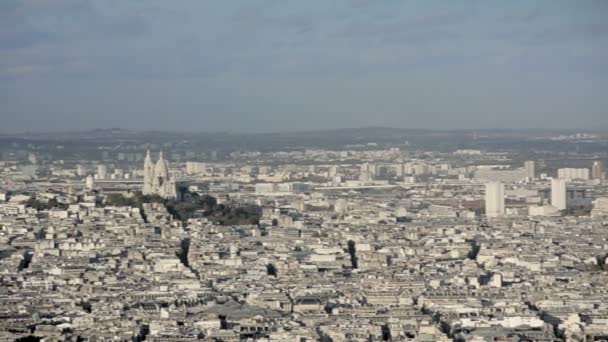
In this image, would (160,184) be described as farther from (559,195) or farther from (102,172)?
(102,172)

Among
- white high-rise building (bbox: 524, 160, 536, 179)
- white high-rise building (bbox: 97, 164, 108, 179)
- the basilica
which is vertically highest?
the basilica

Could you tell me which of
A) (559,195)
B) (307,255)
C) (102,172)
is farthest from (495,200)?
(102,172)

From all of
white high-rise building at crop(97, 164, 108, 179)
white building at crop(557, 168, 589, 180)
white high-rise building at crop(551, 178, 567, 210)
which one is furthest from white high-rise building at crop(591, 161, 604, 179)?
white high-rise building at crop(97, 164, 108, 179)

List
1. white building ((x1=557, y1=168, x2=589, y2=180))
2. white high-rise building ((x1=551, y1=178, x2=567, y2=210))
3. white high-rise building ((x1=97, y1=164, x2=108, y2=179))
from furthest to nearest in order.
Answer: white high-rise building ((x1=97, y1=164, x2=108, y2=179)), white building ((x1=557, y1=168, x2=589, y2=180)), white high-rise building ((x1=551, y1=178, x2=567, y2=210))

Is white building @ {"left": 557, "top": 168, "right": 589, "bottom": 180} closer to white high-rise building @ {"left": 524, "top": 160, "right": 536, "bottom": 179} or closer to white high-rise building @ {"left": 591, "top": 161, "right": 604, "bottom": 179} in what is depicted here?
white high-rise building @ {"left": 591, "top": 161, "right": 604, "bottom": 179}

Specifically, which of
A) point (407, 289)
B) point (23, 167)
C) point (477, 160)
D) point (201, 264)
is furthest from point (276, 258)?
point (477, 160)

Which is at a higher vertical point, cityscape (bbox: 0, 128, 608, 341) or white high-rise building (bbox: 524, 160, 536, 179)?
cityscape (bbox: 0, 128, 608, 341)

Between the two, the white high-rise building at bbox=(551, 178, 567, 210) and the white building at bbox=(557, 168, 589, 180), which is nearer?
the white high-rise building at bbox=(551, 178, 567, 210)

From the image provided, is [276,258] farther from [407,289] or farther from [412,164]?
[412,164]
